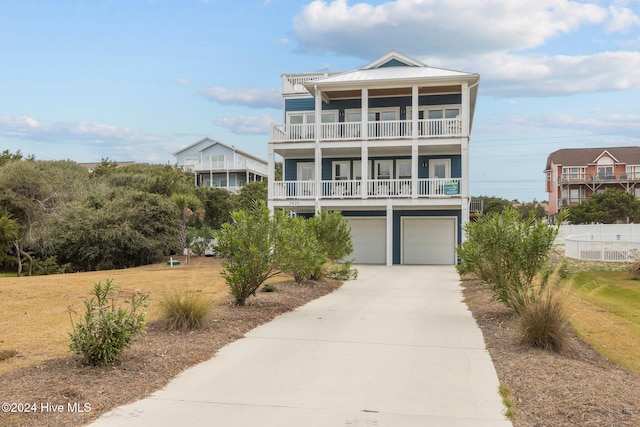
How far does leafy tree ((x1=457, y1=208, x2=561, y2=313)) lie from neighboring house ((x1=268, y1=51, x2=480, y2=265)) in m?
15.8

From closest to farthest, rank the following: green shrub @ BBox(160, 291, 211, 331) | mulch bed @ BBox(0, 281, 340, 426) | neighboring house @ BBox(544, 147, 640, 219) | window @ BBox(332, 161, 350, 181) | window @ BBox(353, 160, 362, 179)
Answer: mulch bed @ BBox(0, 281, 340, 426)
green shrub @ BBox(160, 291, 211, 331)
window @ BBox(353, 160, 362, 179)
window @ BBox(332, 161, 350, 181)
neighboring house @ BBox(544, 147, 640, 219)

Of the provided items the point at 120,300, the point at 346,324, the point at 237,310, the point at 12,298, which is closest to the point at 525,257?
the point at 346,324

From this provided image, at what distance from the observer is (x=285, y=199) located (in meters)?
28.5

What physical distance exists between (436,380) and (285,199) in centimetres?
2234

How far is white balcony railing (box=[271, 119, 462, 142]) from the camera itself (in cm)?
2744

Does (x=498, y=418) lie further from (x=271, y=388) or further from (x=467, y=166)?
(x=467, y=166)

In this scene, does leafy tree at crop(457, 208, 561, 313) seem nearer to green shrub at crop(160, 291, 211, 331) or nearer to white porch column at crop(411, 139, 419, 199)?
green shrub at crop(160, 291, 211, 331)

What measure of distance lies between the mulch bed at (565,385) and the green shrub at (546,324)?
16 centimetres

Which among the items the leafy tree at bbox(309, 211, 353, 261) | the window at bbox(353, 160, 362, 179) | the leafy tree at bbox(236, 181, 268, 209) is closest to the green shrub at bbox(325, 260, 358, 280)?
the leafy tree at bbox(309, 211, 353, 261)

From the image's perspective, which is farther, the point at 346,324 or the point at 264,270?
the point at 264,270

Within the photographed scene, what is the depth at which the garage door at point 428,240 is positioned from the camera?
2930 cm

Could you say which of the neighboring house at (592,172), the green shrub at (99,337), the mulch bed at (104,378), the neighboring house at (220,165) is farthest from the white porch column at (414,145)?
the neighboring house at (592,172)

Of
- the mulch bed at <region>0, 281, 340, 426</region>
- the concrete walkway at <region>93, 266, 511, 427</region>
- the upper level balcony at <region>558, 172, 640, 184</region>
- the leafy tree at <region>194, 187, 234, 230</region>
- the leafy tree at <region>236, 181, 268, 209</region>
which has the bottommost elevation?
the concrete walkway at <region>93, 266, 511, 427</region>

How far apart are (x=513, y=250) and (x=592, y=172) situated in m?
68.6
